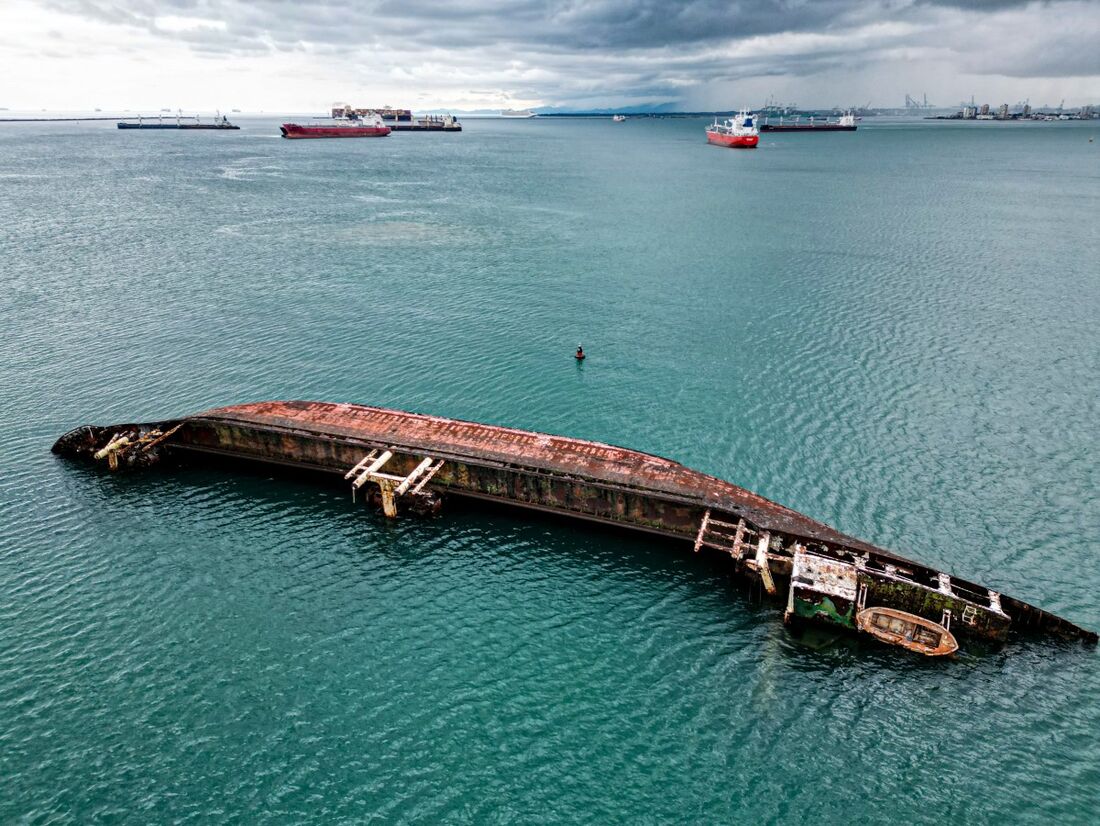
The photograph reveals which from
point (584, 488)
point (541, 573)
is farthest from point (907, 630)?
point (541, 573)

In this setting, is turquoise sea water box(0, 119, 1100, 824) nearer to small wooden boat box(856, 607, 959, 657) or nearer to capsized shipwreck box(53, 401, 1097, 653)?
small wooden boat box(856, 607, 959, 657)

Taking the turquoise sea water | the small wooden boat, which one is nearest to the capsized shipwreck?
the small wooden boat

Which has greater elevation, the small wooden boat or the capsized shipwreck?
the capsized shipwreck

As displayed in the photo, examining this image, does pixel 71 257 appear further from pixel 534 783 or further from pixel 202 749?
pixel 534 783

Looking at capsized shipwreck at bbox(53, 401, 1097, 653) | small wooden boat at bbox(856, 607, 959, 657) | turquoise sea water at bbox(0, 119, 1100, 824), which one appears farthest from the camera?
capsized shipwreck at bbox(53, 401, 1097, 653)

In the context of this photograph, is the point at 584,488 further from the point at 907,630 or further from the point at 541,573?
the point at 907,630

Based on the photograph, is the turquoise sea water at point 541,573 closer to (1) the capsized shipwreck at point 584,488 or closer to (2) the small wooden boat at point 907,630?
(2) the small wooden boat at point 907,630

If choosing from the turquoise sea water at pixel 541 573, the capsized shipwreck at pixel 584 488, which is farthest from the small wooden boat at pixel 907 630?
the turquoise sea water at pixel 541 573
